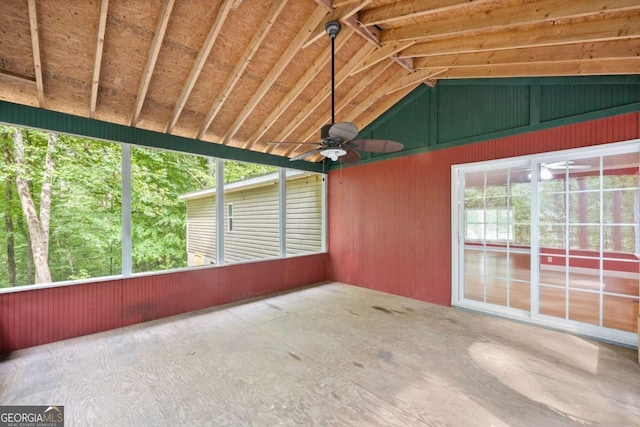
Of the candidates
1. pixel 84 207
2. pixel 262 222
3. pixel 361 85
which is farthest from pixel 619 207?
pixel 84 207

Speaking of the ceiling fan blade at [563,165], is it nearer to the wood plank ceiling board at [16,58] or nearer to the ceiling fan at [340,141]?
the ceiling fan at [340,141]

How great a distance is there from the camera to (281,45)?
3594mm

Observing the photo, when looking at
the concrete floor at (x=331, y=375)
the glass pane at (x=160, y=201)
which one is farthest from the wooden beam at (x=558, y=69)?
the glass pane at (x=160, y=201)

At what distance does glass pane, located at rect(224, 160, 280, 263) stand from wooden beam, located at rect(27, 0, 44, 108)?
373 cm

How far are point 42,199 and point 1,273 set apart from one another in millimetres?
1210

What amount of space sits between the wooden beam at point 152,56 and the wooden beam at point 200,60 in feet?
1.34

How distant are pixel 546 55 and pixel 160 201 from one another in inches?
266

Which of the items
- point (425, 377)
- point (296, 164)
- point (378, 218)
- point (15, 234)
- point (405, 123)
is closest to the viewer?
point (425, 377)

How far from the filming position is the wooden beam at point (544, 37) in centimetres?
254

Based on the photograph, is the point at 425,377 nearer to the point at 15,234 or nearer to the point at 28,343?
the point at 28,343

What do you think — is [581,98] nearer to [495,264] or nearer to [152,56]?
[152,56]

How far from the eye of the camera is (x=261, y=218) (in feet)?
24.9

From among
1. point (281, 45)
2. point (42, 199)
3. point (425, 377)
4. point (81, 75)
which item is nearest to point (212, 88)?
point (281, 45)

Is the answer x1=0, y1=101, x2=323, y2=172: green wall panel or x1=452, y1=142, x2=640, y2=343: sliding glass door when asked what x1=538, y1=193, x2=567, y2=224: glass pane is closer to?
x1=452, y1=142, x2=640, y2=343: sliding glass door
